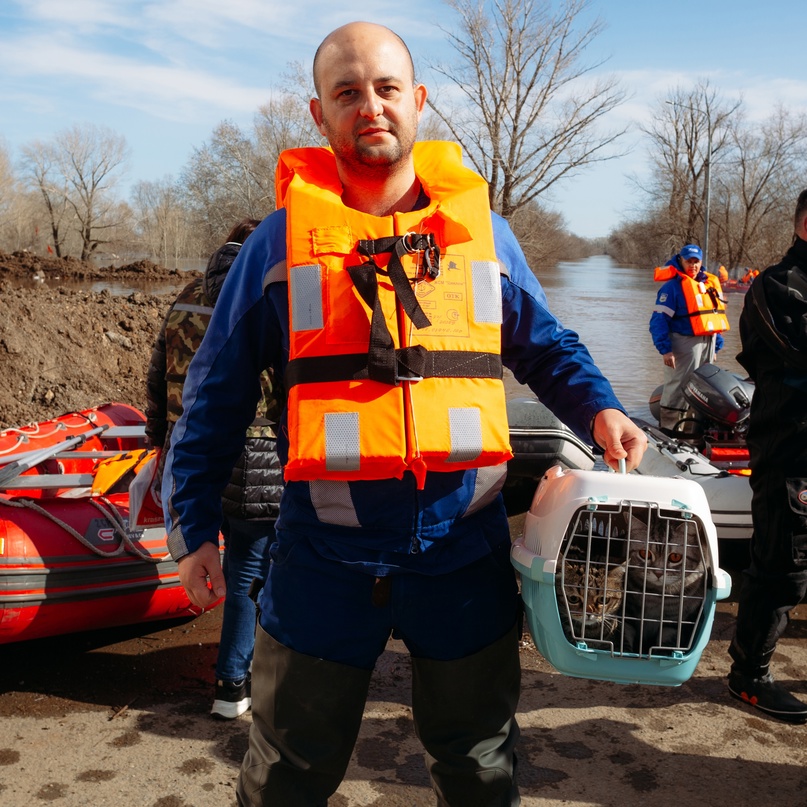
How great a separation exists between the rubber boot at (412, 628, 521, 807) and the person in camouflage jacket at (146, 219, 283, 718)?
1292mm

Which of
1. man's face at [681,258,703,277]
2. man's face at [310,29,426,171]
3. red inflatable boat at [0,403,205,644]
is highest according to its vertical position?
man's face at [681,258,703,277]

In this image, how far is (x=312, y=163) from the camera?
2023 mm

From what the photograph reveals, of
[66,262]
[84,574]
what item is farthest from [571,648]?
[66,262]

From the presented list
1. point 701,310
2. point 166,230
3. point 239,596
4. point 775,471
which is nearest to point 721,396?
point 775,471

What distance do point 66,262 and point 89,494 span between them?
109ft

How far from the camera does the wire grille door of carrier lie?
1.77 m

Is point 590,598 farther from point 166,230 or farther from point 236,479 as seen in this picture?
point 166,230

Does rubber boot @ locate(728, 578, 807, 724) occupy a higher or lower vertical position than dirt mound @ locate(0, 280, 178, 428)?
→ lower

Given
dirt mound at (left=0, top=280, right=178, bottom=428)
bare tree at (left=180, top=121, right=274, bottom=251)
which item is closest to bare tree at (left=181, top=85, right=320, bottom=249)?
bare tree at (left=180, top=121, right=274, bottom=251)

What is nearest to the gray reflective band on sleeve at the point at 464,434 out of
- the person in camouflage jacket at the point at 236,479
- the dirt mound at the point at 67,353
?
the person in camouflage jacket at the point at 236,479

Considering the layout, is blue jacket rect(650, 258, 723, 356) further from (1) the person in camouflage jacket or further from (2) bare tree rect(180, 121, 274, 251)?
(2) bare tree rect(180, 121, 274, 251)

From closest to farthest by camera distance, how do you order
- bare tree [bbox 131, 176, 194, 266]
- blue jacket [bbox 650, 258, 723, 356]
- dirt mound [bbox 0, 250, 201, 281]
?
blue jacket [bbox 650, 258, 723, 356], dirt mound [bbox 0, 250, 201, 281], bare tree [bbox 131, 176, 194, 266]

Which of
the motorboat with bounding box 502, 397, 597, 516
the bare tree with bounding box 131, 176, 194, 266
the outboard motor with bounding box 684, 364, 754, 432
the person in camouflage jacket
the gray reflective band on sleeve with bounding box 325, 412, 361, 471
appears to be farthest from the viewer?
the bare tree with bounding box 131, 176, 194, 266

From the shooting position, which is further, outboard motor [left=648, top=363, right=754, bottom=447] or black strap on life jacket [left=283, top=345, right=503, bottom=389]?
outboard motor [left=648, top=363, right=754, bottom=447]
